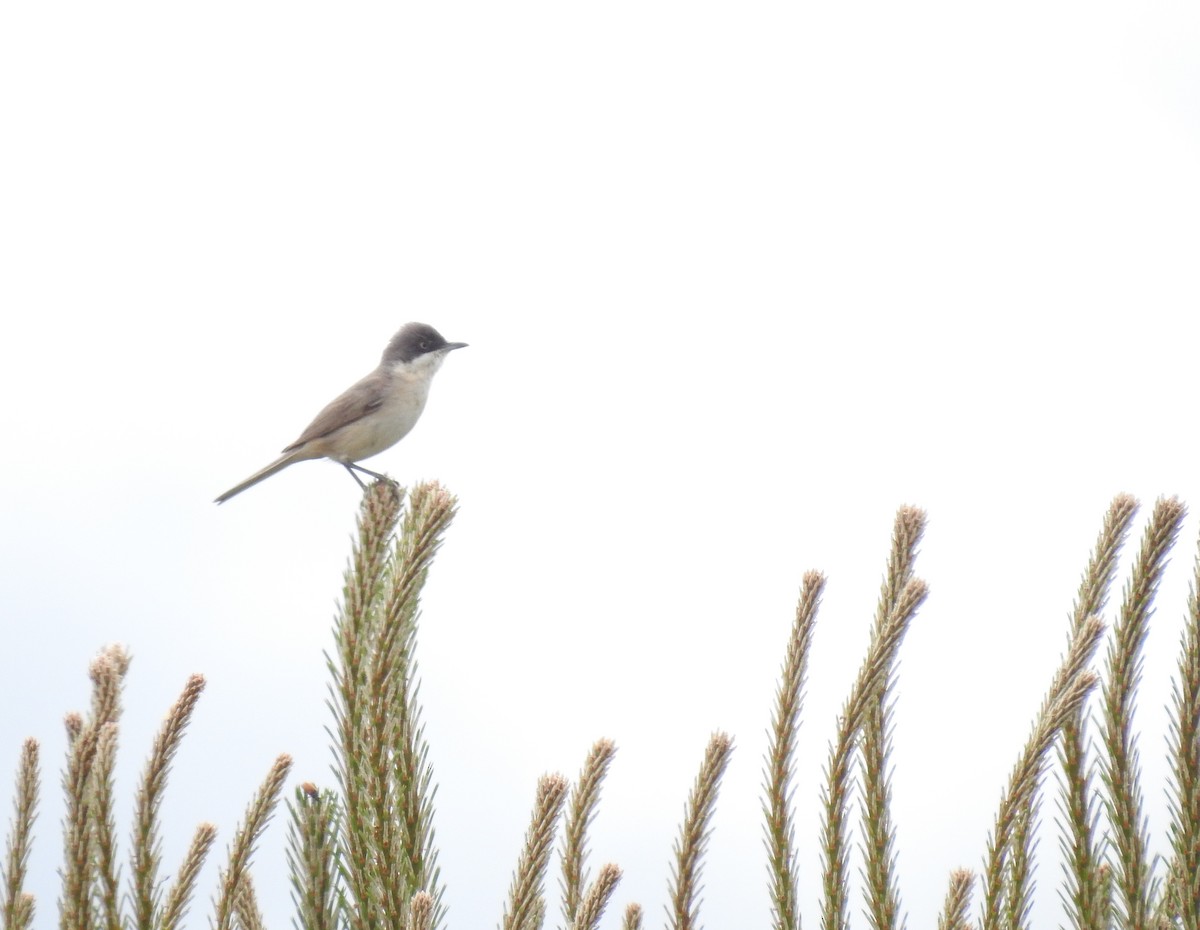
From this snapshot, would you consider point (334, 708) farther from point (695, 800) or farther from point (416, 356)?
point (416, 356)

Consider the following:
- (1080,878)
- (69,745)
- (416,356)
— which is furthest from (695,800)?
(416,356)

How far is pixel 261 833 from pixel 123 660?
70 cm

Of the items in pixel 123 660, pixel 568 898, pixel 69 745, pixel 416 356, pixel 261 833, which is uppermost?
pixel 416 356

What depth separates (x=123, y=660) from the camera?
3578 millimetres

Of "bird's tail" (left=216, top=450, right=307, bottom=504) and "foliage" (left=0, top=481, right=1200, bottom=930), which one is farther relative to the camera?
"bird's tail" (left=216, top=450, right=307, bottom=504)

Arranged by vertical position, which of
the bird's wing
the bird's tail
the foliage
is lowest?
the foliage

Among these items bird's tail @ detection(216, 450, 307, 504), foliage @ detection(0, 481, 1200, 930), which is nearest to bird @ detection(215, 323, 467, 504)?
bird's tail @ detection(216, 450, 307, 504)

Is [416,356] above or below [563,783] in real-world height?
above

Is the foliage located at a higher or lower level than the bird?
lower

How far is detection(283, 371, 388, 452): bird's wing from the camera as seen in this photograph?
1061cm

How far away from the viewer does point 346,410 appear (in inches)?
419

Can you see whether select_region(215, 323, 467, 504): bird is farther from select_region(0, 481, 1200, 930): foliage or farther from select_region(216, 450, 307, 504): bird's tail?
select_region(0, 481, 1200, 930): foliage

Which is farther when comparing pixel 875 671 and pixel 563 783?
pixel 875 671

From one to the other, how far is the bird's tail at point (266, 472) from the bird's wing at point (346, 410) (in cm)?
7
